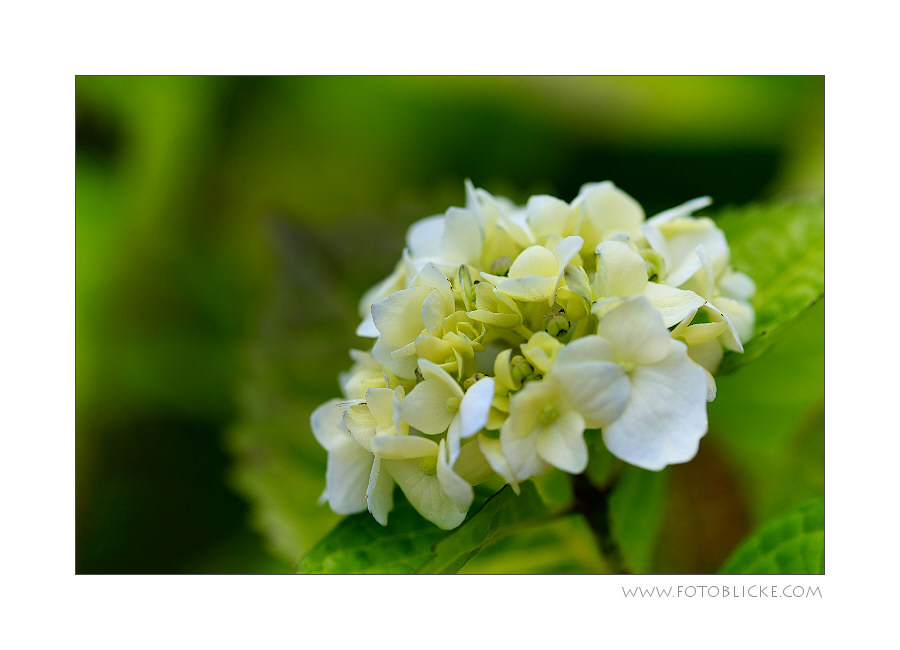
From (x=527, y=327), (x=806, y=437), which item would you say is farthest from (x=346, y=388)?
(x=806, y=437)

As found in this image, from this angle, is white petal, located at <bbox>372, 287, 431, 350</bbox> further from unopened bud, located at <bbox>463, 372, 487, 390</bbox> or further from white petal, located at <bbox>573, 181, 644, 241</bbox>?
white petal, located at <bbox>573, 181, 644, 241</bbox>

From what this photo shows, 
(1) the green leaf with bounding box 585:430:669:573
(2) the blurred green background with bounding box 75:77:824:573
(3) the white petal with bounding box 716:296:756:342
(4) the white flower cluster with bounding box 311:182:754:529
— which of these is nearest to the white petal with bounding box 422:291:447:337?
(4) the white flower cluster with bounding box 311:182:754:529

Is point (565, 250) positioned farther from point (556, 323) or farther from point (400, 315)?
point (400, 315)

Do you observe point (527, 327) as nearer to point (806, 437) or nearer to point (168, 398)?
point (806, 437)

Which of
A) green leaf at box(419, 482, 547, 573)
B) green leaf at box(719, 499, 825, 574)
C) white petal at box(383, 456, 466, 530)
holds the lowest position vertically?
green leaf at box(719, 499, 825, 574)

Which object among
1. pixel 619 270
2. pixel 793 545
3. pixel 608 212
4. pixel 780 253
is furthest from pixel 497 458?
pixel 780 253

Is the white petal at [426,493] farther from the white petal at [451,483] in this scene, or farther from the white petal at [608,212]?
the white petal at [608,212]

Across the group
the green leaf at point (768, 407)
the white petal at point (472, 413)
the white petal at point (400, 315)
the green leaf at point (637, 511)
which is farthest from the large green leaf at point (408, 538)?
the green leaf at point (768, 407)
